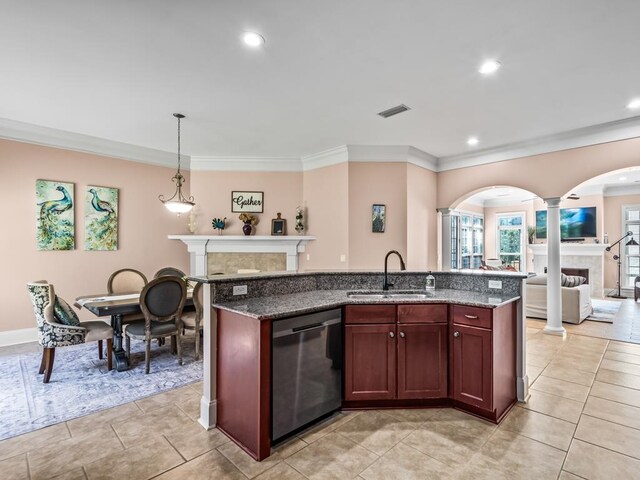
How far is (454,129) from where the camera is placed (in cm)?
459

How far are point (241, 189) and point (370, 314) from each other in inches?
162

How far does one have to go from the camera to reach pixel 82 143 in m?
4.99

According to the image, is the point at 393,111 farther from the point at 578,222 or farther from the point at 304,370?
the point at 578,222

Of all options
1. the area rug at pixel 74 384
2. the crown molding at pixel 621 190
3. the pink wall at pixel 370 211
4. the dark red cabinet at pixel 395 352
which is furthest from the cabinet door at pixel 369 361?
the crown molding at pixel 621 190

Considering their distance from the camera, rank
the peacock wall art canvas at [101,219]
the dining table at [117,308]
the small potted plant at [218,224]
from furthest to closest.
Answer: the small potted plant at [218,224] < the peacock wall art canvas at [101,219] < the dining table at [117,308]

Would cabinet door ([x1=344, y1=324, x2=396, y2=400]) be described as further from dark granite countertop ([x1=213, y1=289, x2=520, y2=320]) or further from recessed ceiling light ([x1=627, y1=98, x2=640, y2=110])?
recessed ceiling light ([x1=627, y1=98, x2=640, y2=110])

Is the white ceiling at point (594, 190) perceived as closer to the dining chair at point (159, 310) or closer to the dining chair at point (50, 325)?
the dining chair at point (159, 310)

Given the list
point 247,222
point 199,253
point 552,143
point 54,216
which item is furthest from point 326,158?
point 54,216

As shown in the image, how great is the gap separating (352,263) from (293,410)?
3.20m

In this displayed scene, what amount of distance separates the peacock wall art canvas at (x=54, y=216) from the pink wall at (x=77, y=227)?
72 millimetres

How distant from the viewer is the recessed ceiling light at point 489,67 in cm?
290

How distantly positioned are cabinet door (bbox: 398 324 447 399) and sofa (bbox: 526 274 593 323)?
403cm

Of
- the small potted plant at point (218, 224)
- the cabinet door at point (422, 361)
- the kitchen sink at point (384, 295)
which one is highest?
the small potted plant at point (218, 224)

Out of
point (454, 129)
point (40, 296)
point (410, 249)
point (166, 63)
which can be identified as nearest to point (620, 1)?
point (454, 129)
